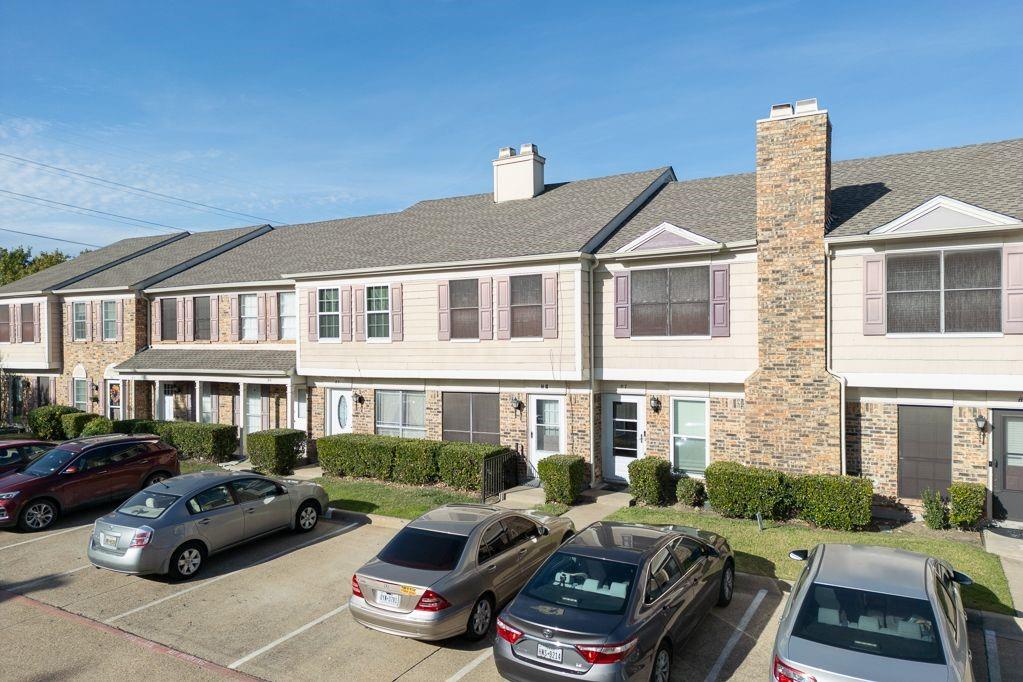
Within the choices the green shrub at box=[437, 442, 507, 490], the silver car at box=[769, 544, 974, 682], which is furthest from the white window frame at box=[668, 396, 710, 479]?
the silver car at box=[769, 544, 974, 682]

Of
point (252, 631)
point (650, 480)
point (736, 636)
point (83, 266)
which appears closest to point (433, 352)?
point (650, 480)

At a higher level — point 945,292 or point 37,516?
point 945,292

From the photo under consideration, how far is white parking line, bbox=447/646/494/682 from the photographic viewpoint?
770 centimetres

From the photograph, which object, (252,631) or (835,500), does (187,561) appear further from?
(835,500)

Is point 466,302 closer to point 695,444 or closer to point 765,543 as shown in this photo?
point 695,444

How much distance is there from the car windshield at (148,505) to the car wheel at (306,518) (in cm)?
255

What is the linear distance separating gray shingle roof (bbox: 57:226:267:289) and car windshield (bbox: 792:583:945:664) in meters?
26.2

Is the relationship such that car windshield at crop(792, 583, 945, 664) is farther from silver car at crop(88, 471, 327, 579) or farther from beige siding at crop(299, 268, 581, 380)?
beige siding at crop(299, 268, 581, 380)

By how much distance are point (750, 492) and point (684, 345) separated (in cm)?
375

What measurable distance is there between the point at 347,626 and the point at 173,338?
19853mm

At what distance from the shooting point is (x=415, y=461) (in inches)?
675

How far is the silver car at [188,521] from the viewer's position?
413 inches

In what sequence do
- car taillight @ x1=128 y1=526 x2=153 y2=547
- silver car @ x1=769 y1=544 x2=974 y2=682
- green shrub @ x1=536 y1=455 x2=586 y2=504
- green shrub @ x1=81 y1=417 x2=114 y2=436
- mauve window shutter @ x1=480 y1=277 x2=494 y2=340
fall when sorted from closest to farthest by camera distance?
A: silver car @ x1=769 y1=544 x2=974 y2=682 → car taillight @ x1=128 y1=526 x2=153 y2=547 → green shrub @ x1=536 y1=455 x2=586 y2=504 → mauve window shutter @ x1=480 y1=277 x2=494 y2=340 → green shrub @ x1=81 y1=417 x2=114 y2=436

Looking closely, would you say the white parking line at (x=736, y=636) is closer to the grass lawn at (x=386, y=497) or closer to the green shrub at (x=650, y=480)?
the green shrub at (x=650, y=480)
